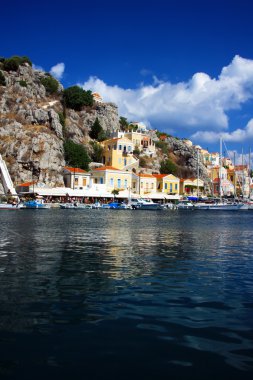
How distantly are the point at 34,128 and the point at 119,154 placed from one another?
91.8 ft

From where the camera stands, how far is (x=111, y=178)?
103000 mm

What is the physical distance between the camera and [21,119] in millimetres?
99438

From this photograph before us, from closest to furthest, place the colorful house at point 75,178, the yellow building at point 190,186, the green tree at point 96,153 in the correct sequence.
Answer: the colorful house at point 75,178
the green tree at point 96,153
the yellow building at point 190,186

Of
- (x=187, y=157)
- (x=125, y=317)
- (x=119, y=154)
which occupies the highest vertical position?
(x=187, y=157)

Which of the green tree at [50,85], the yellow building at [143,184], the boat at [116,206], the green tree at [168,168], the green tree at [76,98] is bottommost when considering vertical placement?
the boat at [116,206]

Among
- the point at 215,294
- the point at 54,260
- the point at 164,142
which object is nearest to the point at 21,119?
the point at 164,142

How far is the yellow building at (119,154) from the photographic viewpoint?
377 feet

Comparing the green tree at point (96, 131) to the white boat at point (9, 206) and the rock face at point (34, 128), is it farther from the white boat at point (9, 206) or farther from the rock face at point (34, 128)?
the white boat at point (9, 206)

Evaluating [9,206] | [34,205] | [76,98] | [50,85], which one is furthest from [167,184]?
[9,206]

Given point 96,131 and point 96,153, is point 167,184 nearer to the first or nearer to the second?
point 96,153

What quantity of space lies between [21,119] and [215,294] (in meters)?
94.3

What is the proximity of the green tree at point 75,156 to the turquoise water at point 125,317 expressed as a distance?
8607 cm

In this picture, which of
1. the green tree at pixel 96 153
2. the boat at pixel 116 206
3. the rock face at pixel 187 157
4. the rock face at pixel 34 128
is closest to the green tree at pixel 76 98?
the rock face at pixel 34 128

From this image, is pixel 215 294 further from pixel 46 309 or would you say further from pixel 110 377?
pixel 110 377
